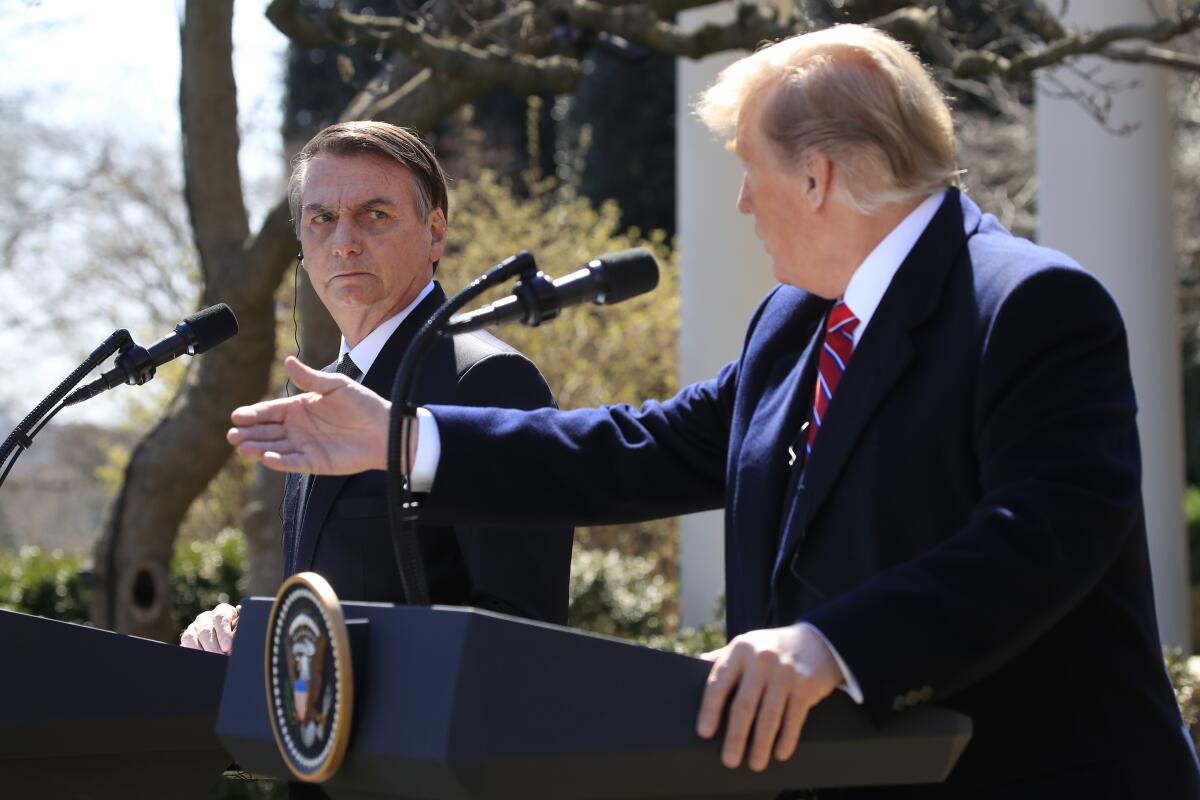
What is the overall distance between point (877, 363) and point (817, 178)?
0.26 m

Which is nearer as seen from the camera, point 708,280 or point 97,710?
point 97,710

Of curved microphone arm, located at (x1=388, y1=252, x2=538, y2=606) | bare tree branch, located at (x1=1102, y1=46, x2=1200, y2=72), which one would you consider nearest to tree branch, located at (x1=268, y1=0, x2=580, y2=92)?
bare tree branch, located at (x1=1102, y1=46, x2=1200, y2=72)

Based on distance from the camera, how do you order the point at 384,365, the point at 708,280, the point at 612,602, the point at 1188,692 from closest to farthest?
the point at 384,365
the point at 1188,692
the point at 708,280
the point at 612,602

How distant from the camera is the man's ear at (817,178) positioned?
206cm

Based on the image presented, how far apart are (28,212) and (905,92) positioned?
18927 millimetres

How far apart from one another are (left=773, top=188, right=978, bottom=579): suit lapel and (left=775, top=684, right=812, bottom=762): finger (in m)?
0.40

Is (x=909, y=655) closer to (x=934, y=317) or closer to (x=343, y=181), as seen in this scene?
(x=934, y=317)

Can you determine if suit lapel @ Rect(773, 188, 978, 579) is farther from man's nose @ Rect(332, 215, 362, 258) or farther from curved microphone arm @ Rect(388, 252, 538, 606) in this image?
man's nose @ Rect(332, 215, 362, 258)

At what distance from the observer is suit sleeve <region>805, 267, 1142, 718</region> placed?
5.75 ft

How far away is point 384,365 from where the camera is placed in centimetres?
→ 289

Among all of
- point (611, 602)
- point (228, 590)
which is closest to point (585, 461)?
point (611, 602)

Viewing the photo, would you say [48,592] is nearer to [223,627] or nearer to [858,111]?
[223,627]

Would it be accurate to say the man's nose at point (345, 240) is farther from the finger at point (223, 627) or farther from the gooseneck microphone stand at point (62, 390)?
the finger at point (223, 627)

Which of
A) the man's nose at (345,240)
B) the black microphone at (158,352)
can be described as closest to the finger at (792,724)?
the black microphone at (158,352)
